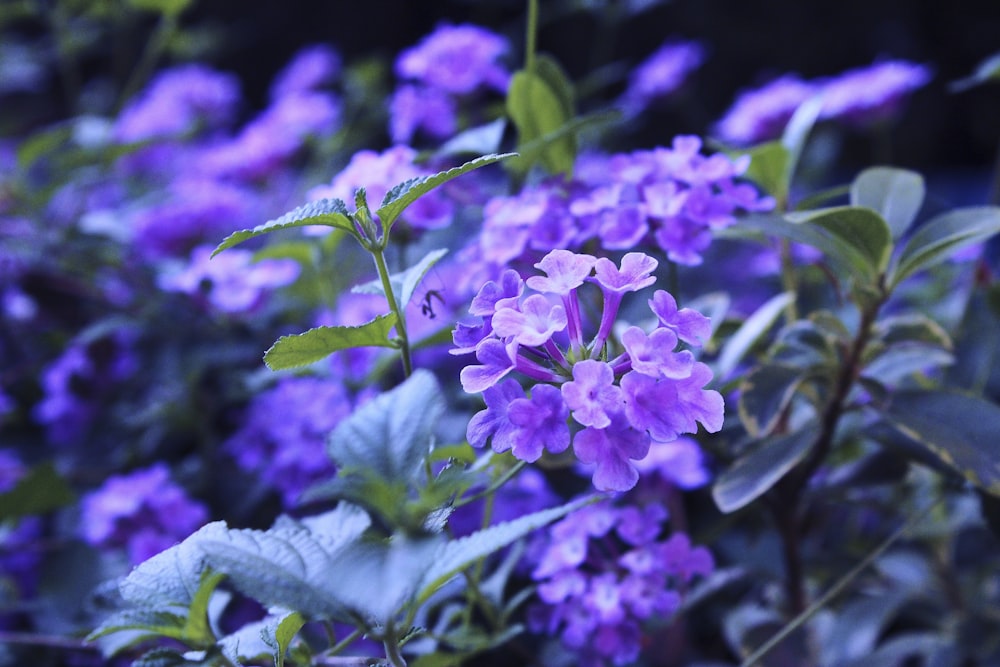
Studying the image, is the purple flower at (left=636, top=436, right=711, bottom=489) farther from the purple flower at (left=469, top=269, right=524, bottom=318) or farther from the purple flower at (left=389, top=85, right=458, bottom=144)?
the purple flower at (left=389, top=85, right=458, bottom=144)

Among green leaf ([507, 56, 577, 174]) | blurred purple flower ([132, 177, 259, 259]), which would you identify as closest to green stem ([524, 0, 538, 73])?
green leaf ([507, 56, 577, 174])

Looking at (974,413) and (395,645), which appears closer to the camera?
(395,645)

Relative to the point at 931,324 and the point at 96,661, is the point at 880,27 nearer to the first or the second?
the point at 931,324

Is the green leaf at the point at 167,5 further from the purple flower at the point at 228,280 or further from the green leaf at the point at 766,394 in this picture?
the green leaf at the point at 766,394

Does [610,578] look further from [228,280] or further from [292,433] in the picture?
[228,280]

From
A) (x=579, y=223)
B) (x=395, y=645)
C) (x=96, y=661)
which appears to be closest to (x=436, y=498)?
(x=395, y=645)
